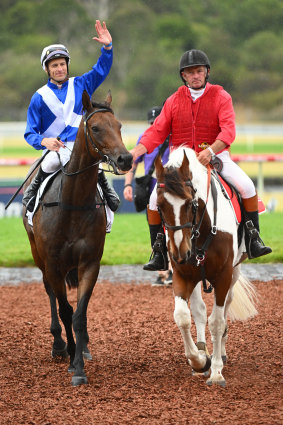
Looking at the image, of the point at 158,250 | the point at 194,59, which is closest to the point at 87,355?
the point at 158,250

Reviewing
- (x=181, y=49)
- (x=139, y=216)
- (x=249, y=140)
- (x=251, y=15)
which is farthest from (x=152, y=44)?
(x=139, y=216)

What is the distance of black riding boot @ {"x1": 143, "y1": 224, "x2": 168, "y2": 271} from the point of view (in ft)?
20.0

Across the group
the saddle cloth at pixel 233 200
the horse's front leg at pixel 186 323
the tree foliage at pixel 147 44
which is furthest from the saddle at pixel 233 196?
the tree foliage at pixel 147 44

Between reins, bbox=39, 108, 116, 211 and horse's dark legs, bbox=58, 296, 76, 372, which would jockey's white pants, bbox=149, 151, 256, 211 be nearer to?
reins, bbox=39, 108, 116, 211

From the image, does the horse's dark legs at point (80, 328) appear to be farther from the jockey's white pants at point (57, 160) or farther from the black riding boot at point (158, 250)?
the jockey's white pants at point (57, 160)

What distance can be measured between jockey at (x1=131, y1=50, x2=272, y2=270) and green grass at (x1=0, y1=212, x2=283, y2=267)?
19.0ft

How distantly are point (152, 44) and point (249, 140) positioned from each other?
645 inches

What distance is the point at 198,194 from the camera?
17.1ft

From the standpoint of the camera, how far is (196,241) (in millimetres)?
5305

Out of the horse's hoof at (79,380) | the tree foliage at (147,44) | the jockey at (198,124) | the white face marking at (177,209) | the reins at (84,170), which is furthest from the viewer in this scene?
the tree foliage at (147,44)

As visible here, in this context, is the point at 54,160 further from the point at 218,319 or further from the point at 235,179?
the point at 218,319

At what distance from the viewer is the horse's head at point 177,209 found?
4.89 meters

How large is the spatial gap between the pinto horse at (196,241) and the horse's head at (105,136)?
42 centimetres

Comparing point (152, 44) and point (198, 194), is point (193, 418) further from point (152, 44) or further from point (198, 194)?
point (152, 44)
